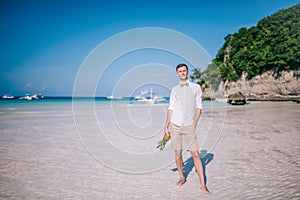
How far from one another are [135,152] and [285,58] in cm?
6755

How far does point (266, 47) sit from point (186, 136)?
74401 millimetres

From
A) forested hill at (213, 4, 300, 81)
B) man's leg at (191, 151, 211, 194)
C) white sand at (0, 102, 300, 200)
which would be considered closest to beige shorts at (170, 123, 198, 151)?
man's leg at (191, 151, 211, 194)

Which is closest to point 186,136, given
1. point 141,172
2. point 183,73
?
point 183,73

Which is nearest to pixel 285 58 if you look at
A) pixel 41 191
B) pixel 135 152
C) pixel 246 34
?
pixel 246 34

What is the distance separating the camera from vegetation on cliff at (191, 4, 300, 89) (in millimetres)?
63625

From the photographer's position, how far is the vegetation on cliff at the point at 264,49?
2505 inches

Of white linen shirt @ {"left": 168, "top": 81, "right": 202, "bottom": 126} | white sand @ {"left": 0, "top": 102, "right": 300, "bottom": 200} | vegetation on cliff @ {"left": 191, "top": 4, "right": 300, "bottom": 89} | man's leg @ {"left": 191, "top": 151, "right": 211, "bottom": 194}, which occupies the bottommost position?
white sand @ {"left": 0, "top": 102, "right": 300, "bottom": 200}

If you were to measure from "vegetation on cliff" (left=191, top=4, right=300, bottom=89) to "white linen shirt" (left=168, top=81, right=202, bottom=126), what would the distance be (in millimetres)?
52963

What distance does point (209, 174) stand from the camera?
584 centimetres

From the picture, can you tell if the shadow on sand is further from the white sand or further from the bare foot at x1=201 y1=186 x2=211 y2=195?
the bare foot at x1=201 y1=186 x2=211 y2=195

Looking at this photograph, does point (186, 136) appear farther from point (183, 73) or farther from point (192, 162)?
point (192, 162)

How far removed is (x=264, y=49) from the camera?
69.6m

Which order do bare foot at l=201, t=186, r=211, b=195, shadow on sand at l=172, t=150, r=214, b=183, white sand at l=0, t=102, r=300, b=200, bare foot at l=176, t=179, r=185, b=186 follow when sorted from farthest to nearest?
shadow on sand at l=172, t=150, r=214, b=183, bare foot at l=176, t=179, r=185, b=186, white sand at l=0, t=102, r=300, b=200, bare foot at l=201, t=186, r=211, b=195

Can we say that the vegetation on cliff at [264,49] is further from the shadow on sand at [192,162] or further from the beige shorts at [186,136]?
the beige shorts at [186,136]
